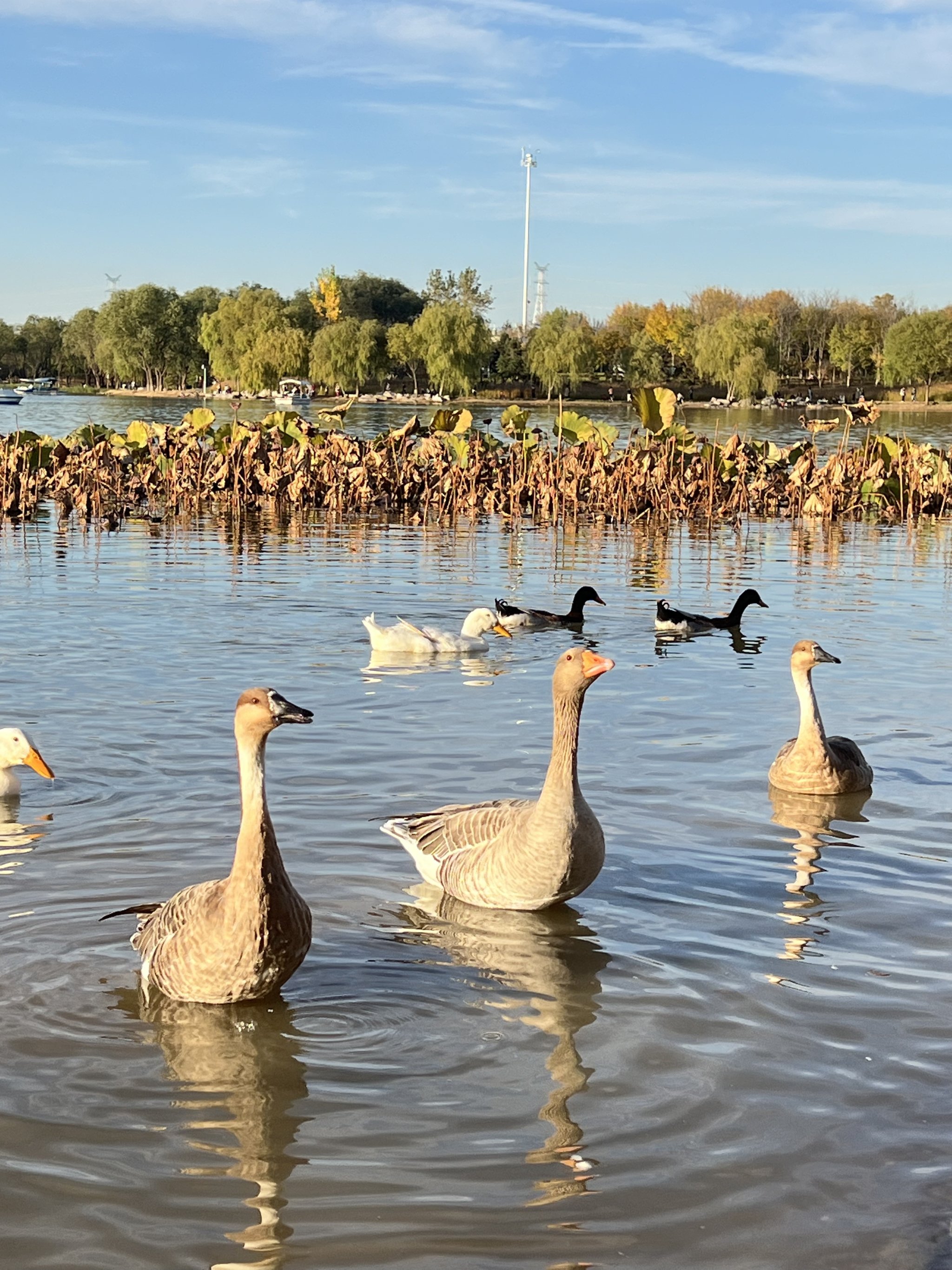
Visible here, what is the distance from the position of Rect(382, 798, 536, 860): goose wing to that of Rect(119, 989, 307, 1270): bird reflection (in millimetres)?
1547

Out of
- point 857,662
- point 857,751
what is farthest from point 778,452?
point 857,751

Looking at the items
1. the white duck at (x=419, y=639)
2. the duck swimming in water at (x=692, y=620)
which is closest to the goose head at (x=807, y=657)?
the white duck at (x=419, y=639)

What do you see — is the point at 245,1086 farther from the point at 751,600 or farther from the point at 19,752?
the point at 751,600

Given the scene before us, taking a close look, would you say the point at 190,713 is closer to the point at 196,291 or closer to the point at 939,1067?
the point at 939,1067

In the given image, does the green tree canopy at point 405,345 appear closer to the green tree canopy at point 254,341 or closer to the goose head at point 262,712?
the green tree canopy at point 254,341

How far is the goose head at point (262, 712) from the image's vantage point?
6027 millimetres

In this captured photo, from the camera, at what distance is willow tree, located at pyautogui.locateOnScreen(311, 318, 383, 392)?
431 ft

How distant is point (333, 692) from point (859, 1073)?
8195 millimetres

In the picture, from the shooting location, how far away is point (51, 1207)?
4.84 m

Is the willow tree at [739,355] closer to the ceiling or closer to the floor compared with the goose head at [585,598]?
closer to the ceiling

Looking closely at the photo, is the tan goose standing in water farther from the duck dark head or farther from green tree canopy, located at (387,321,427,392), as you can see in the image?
green tree canopy, located at (387,321,427,392)

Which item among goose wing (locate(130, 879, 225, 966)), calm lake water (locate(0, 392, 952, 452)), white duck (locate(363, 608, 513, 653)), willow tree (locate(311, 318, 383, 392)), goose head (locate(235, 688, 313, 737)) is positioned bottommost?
goose wing (locate(130, 879, 225, 966))

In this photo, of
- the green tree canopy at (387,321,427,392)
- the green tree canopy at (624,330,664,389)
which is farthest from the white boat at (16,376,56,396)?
A: the green tree canopy at (624,330,664,389)

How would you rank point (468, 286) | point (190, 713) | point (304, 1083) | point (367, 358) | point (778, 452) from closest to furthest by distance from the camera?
point (304, 1083) → point (190, 713) → point (778, 452) → point (367, 358) → point (468, 286)
